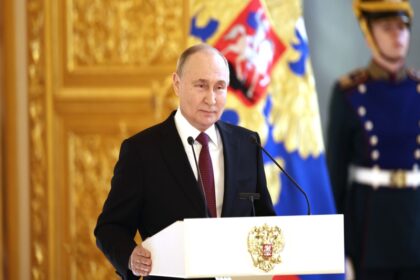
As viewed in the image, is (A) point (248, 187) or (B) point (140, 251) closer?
(B) point (140, 251)

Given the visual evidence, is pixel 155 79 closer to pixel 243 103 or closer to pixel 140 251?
pixel 243 103

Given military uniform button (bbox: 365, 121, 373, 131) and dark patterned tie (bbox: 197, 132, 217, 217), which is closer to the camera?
dark patterned tie (bbox: 197, 132, 217, 217)

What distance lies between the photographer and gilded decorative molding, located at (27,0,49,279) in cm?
440

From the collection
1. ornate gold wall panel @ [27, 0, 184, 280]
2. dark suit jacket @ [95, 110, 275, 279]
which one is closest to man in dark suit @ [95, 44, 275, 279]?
dark suit jacket @ [95, 110, 275, 279]

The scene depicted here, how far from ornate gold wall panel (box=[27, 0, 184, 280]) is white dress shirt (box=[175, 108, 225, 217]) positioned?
1859 mm

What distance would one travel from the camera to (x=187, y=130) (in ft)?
7.43

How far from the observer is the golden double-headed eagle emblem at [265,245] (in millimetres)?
1966

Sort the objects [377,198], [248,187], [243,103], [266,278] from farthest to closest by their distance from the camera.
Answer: [377,198]
[243,103]
[248,187]
[266,278]

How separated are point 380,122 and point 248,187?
1996mm

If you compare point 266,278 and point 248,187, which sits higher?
point 248,187

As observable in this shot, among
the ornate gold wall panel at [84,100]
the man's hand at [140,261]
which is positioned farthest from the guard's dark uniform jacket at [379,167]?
the man's hand at [140,261]

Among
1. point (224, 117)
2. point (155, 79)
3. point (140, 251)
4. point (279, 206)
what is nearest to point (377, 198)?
point (279, 206)

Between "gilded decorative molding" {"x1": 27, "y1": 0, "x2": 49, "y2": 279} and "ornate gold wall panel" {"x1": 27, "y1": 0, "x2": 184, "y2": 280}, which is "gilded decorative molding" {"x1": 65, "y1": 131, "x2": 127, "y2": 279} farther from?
"gilded decorative molding" {"x1": 27, "y1": 0, "x2": 49, "y2": 279}

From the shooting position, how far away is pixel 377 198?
4.12 meters
